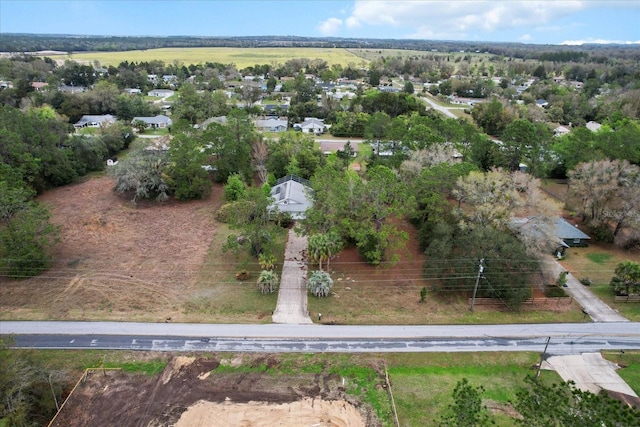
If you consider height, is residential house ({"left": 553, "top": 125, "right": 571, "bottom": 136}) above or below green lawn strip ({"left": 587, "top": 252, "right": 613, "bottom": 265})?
above

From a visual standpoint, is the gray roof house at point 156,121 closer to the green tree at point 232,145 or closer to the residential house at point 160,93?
the green tree at point 232,145

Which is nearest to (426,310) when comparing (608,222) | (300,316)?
(300,316)

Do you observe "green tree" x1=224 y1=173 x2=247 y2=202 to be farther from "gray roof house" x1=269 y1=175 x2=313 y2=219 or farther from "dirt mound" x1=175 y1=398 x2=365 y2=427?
"dirt mound" x1=175 y1=398 x2=365 y2=427

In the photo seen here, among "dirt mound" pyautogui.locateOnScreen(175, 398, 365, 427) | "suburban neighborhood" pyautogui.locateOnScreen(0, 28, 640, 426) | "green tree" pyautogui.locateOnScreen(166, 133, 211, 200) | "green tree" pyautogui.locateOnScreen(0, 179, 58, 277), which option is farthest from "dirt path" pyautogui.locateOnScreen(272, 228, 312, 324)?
"green tree" pyautogui.locateOnScreen(0, 179, 58, 277)

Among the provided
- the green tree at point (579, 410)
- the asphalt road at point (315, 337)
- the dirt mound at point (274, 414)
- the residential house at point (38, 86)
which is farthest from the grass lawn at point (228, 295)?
the residential house at point (38, 86)

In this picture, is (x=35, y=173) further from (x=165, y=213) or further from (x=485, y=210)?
(x=485, y=210)

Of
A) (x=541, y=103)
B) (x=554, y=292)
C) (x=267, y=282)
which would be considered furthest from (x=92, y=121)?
(x=541, y=103)
